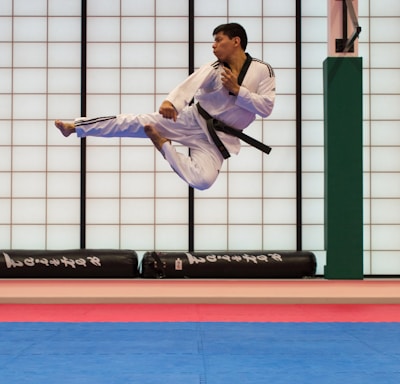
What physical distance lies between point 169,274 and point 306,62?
4569 mm

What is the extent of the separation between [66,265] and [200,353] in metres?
6.45

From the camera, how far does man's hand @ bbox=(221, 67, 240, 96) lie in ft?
19.6

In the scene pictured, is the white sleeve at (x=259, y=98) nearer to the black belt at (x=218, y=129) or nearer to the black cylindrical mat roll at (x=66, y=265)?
the black belt at (x=218, y=129)

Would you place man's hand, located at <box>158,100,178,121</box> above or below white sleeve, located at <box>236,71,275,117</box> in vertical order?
below

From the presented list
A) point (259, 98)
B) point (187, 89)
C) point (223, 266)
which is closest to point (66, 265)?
point (223, 266)

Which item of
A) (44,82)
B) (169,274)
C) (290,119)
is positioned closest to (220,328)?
(169,274)

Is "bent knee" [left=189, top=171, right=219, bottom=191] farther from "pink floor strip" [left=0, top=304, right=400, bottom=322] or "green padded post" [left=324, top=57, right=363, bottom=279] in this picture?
"green padded post" [left=324, top=57, right=363, bottom=279]

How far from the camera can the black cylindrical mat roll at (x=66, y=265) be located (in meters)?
11.1

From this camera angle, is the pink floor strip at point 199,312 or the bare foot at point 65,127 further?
the pink floor strip at point 199,312

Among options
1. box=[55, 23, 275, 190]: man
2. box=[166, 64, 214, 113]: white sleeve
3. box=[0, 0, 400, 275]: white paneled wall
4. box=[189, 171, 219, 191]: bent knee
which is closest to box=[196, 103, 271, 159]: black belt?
box=[55, 23, 275, 190]: man

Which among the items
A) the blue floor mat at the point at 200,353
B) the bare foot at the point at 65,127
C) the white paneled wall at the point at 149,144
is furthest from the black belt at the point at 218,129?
the white paneled wall at the point at 149,144

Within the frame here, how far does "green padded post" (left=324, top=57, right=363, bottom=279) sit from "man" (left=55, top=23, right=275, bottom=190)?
5075 millimetres

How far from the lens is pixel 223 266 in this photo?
1123 centimetres

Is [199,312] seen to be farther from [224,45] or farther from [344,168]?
[344,168]
